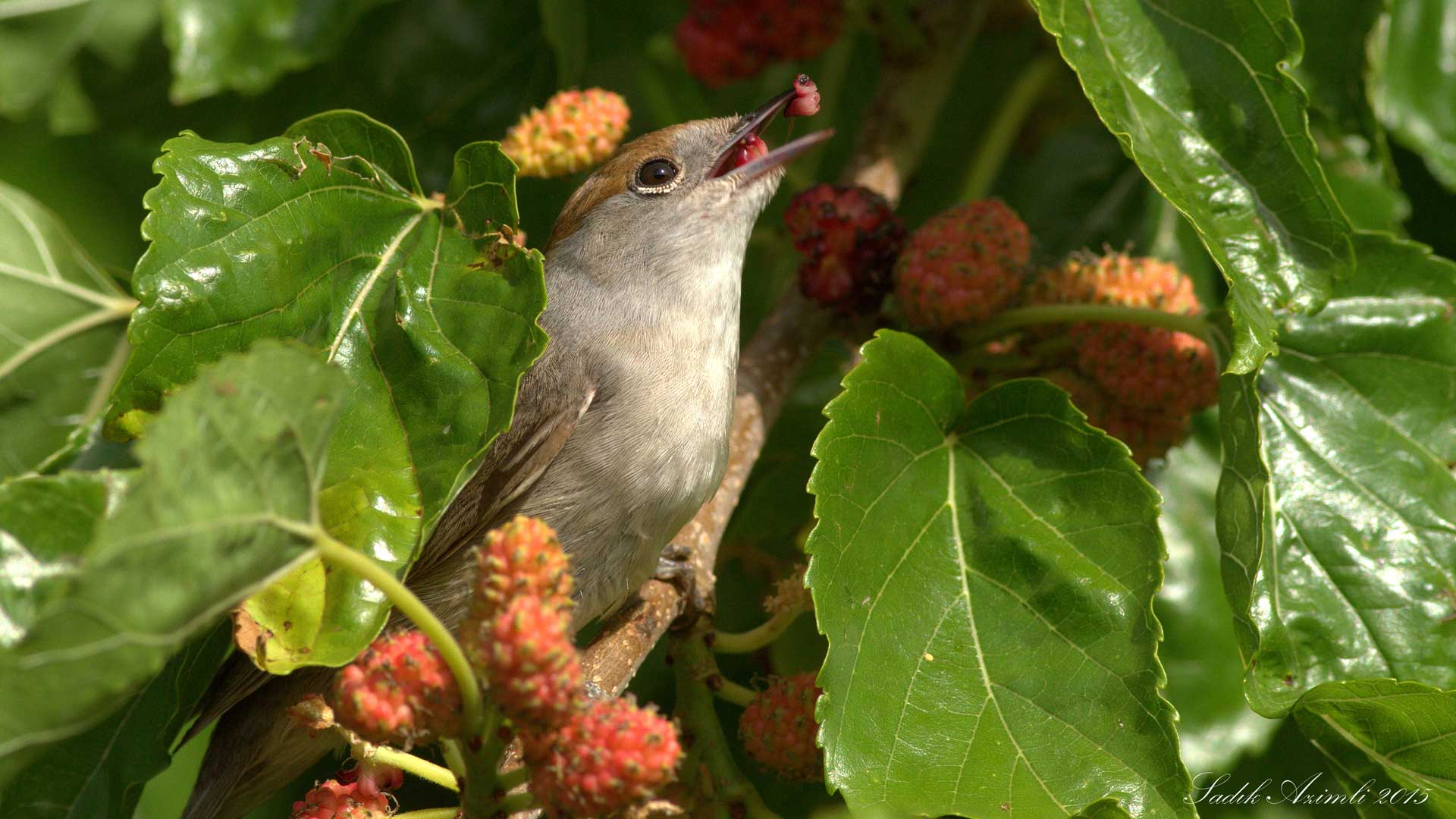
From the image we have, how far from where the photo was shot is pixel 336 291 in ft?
7.92

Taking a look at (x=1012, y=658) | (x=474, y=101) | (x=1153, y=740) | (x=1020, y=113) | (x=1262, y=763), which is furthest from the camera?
(x=1020, y=113)

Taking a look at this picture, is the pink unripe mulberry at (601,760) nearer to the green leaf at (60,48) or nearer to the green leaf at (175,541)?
the green leaf at (175,541)

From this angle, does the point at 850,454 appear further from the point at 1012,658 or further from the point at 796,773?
the point at 796,773

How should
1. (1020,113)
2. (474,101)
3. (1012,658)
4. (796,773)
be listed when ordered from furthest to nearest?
(1020,113)
(474,101)
(796,773)
(1012,658)

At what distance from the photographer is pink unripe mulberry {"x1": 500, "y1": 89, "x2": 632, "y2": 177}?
311 cm

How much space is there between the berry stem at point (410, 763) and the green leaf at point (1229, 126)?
5.53 ft

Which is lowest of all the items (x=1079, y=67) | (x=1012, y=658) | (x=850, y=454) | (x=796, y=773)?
(x=796, y=773)

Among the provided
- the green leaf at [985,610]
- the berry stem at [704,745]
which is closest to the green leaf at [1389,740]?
the green leaf at [985,610]

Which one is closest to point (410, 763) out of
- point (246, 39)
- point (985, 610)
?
point (985, 610)

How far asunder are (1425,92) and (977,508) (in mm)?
2210

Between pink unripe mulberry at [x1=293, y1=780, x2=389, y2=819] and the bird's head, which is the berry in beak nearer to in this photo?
the bird's head

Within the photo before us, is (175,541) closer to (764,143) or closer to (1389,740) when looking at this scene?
(1389,740)

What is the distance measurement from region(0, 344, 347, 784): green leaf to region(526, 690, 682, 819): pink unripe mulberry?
0.45 m

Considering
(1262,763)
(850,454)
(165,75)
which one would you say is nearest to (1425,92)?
(1262,763)
